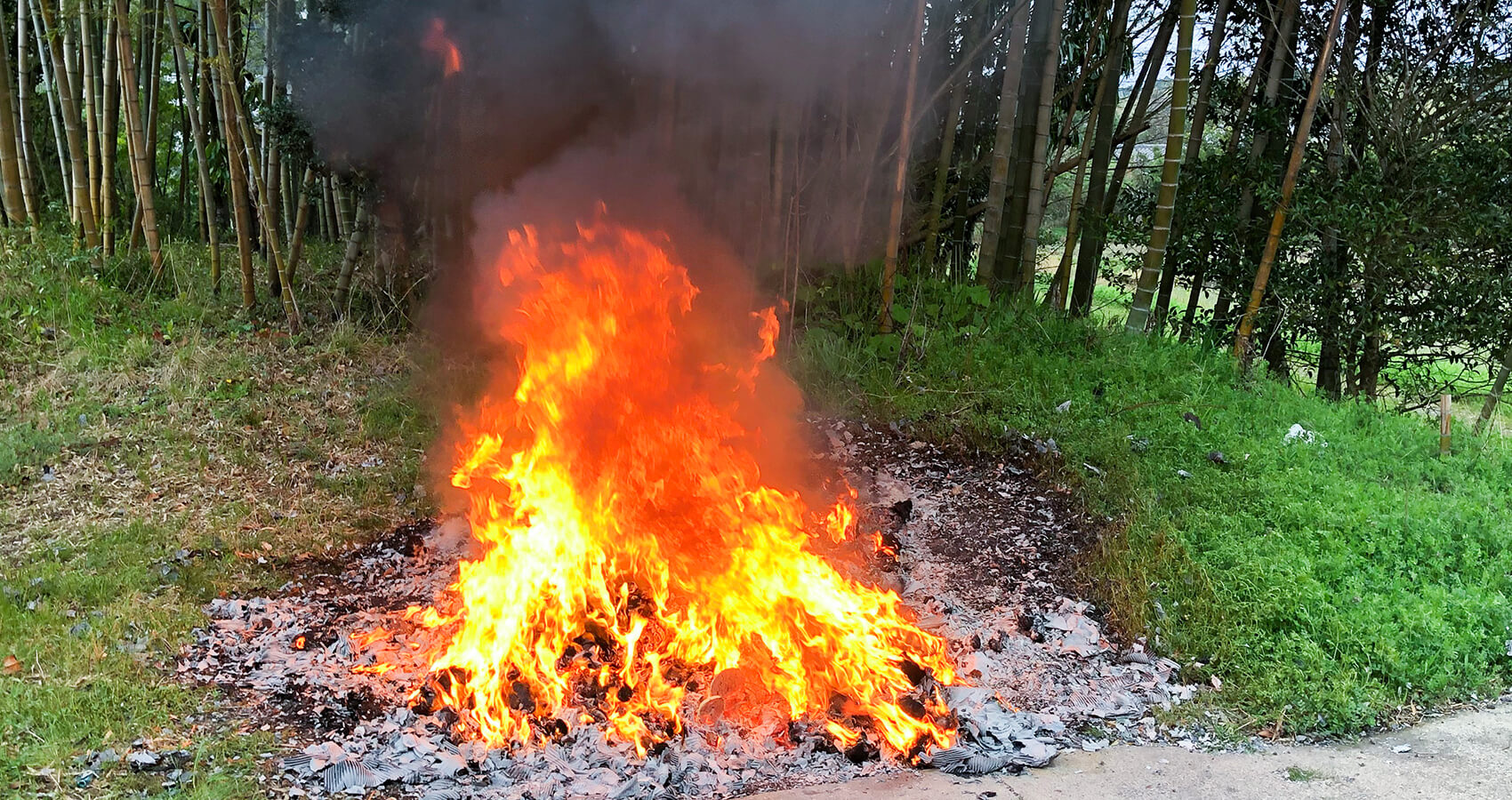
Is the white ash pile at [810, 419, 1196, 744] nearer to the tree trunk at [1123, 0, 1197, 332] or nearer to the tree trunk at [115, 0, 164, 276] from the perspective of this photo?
the tree trunk at [1123, 0, 1197, 332]

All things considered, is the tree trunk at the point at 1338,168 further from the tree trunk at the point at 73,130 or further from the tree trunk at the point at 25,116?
the tree trunk at the point at 25,116

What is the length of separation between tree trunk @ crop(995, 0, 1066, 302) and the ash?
87.2 inches

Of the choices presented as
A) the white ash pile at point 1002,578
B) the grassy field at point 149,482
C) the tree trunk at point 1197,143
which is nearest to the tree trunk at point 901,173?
the white ash pile at point 1002,578

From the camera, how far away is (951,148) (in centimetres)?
656

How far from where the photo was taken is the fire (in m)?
3.39

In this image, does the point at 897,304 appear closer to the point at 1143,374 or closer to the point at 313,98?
the point at 1143,374

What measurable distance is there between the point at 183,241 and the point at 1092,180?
705 cm

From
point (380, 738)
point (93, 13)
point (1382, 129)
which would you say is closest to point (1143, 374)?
point (1382, 129)

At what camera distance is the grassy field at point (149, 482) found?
3082mm

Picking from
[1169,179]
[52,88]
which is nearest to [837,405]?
[1169,179]

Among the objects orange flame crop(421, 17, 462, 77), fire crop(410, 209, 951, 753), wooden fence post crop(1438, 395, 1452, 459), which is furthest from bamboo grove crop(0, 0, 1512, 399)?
wooden fence post crop(1438, 395, 1452, 459)

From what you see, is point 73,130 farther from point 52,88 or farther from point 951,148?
point 951,148

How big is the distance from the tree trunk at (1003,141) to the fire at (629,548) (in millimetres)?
2301

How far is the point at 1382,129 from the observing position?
6.48m
